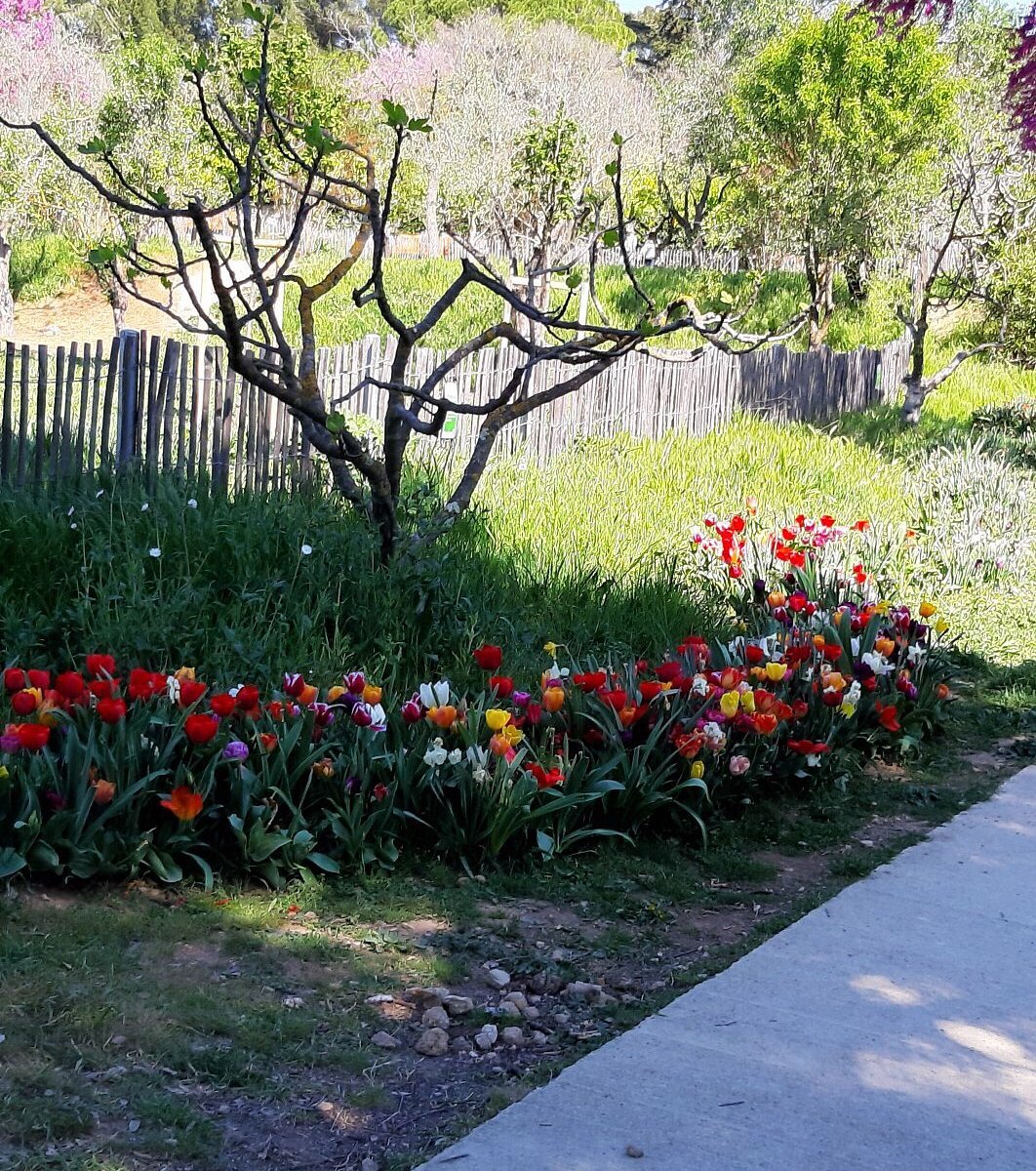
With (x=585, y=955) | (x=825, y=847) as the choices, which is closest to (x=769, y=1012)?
(x=585, y=955)

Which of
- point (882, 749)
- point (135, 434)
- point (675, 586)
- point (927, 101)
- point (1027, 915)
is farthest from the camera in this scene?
point (927, 101)

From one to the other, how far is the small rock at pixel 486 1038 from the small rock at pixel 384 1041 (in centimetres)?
17

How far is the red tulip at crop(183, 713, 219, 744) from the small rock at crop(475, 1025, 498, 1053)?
112 cm

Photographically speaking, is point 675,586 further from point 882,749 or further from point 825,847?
point 825,847

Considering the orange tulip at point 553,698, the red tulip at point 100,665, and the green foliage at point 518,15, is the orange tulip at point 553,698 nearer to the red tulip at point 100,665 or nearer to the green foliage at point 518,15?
the red tulip at point 100,665

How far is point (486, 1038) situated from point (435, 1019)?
125 millimetres

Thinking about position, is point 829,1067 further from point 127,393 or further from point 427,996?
point 127,393

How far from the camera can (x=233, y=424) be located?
7.92 m

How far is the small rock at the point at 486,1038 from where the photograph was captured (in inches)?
107

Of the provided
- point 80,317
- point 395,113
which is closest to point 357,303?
point 395,113

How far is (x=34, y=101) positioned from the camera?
27000 millimetres

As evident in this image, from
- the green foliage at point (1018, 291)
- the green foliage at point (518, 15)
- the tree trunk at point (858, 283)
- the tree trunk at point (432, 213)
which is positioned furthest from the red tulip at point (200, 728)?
the green foliage at point (518, 15)

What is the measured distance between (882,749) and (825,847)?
1053mm

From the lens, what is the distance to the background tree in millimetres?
16109
